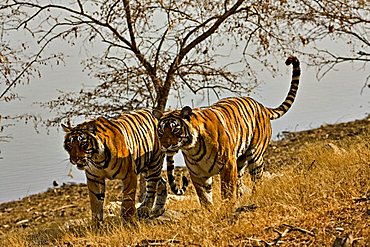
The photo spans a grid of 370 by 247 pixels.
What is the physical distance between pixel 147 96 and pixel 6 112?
2452 mm

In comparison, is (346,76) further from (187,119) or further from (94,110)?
(187,119)

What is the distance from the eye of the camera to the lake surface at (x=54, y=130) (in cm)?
1062

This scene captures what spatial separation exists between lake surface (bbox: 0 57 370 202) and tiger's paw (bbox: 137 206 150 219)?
6.94ft

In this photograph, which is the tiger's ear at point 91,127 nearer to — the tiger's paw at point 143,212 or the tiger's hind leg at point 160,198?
the tiger's paw at point 143,212

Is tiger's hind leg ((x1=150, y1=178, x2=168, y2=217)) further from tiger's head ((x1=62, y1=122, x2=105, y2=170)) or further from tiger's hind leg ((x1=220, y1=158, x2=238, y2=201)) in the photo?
tiger's head ((x1=62, y1=122, x2=105, y2=170))

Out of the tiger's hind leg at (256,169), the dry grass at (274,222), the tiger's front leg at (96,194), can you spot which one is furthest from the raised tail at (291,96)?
the tiger's front leg at (96,194)

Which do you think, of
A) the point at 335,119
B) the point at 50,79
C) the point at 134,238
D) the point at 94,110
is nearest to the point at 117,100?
the point at 94,110

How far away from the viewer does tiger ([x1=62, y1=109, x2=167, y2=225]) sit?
227 inches

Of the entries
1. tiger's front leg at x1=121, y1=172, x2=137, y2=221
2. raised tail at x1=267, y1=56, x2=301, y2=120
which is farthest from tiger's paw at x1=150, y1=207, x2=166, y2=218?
raised tail at x1=267, y1=56, x2=301, y2=120

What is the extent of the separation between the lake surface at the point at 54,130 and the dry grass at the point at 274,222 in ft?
9.63

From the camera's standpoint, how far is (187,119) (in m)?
5.82

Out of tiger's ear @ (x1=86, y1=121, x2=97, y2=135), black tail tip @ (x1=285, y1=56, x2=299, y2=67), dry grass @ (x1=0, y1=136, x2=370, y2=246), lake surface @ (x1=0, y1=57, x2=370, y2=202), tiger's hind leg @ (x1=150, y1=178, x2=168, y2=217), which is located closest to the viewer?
dry grass @ (x1=0, y1=136, x2=370, y2=246)

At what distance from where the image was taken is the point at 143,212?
6.62 metres

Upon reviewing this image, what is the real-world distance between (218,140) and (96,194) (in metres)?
1.25
